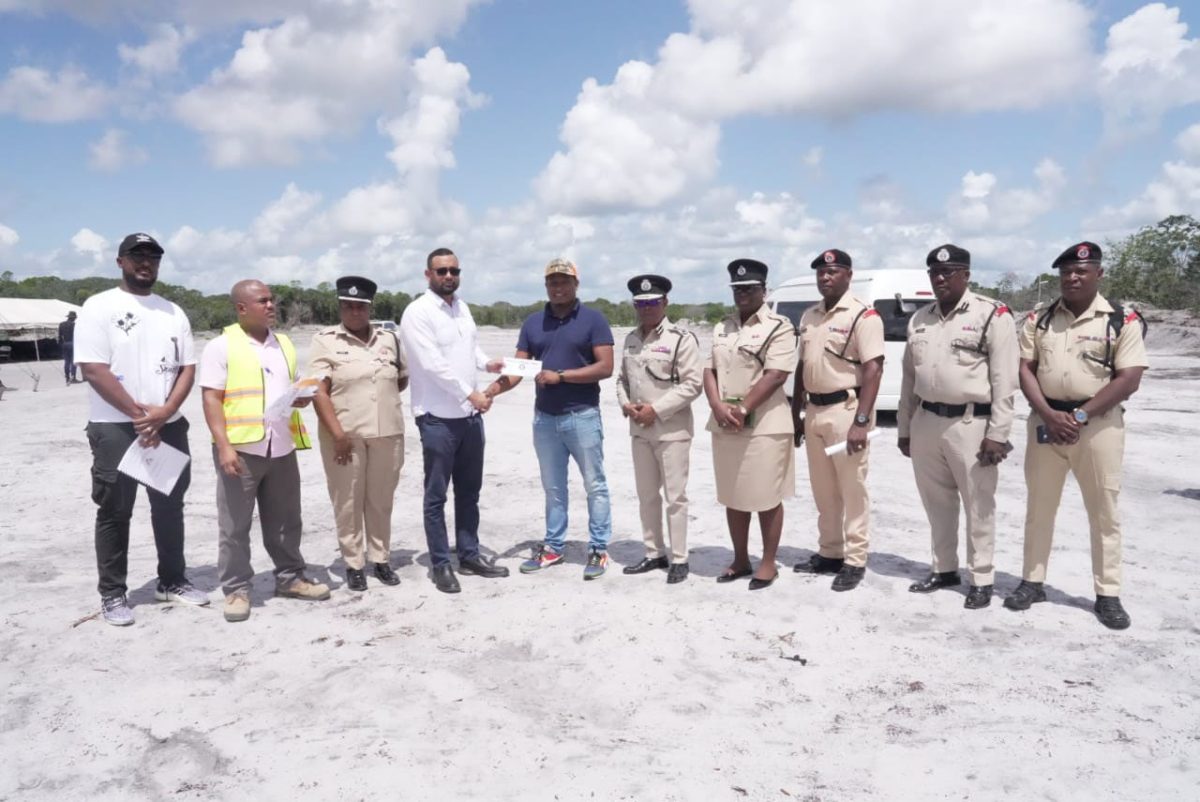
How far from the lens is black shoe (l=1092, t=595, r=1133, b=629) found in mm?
4270

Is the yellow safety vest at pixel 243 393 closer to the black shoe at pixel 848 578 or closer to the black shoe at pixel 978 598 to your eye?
the black shoe at pixel 848 578

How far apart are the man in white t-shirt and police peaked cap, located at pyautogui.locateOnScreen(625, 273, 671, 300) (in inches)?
104

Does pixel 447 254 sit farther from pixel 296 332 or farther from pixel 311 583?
pixel 296 332

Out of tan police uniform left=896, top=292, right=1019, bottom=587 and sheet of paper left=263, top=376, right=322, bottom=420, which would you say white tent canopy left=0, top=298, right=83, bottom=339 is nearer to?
sheet of paper left=263, top=376, right=322, bottom=420

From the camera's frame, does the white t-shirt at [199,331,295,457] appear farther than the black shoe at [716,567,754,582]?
No

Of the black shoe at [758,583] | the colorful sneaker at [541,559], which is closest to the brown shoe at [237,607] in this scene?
the colorful sneaker at [541,559]

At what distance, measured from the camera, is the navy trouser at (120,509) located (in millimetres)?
4316

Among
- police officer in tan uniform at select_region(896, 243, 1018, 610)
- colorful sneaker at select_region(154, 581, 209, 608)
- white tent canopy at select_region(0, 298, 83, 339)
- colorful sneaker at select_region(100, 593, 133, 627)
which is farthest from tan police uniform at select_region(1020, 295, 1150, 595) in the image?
white tent canopy at select_region(0, 298, 83, 339)

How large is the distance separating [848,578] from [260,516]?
3.62m

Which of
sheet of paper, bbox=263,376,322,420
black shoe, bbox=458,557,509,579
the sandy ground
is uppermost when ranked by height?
sheet of paper, bbox=263,376,322,420

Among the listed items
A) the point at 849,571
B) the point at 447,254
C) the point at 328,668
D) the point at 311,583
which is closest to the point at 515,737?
the point at 328,668

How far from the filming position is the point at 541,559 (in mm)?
5527

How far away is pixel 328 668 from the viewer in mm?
3969

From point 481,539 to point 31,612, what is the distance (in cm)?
291
